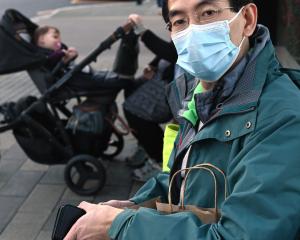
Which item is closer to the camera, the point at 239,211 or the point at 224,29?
the point at 239,211

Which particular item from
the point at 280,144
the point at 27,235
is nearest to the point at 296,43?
the point at 27,235

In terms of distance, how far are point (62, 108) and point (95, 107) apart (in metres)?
0.44

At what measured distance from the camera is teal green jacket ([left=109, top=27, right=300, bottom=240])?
4.17 feet

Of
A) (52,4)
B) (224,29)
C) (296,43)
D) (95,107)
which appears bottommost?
(52,4)

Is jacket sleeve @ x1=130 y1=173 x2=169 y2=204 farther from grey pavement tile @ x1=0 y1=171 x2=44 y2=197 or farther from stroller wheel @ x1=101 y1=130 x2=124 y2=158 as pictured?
stroller wheel @ x1=101 y1=130 x2=124 y2=158

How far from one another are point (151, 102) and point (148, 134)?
1.07 feet

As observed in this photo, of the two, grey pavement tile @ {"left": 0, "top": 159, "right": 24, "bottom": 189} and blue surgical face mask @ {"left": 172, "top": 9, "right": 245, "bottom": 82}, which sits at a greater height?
blue surgical face mask @ {"left": 172, "top": 9, "right": 245, "bottom": 82}

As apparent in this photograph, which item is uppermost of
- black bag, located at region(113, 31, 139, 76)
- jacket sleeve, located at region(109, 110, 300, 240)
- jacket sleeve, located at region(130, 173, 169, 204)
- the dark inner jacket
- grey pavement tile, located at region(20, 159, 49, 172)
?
jacket sleeve, located at region(109, 110, 300, 240)

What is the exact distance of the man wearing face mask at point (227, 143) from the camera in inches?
50.4

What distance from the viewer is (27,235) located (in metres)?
3.61

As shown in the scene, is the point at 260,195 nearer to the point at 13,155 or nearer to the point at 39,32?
the point at 39,32

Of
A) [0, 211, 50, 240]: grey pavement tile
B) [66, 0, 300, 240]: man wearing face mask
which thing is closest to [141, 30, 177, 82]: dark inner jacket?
[0, 211, 50, 240]: grey pavement tile

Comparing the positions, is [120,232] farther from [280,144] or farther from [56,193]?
[56,193]

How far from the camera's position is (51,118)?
4172mm
